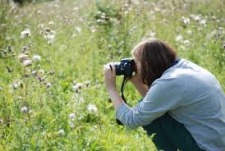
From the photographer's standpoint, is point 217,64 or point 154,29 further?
point 154,29

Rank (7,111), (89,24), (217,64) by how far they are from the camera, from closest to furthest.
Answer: (7,111) < (217,64) < (89,24)

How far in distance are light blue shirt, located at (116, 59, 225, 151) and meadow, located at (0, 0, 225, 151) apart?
0.41 metres

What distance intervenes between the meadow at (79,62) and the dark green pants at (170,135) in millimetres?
219

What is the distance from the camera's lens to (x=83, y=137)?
369 centimetres

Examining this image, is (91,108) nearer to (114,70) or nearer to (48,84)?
(48,84)

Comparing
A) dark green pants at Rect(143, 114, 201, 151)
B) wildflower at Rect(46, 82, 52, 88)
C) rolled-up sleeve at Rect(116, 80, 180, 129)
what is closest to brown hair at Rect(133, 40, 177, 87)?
rolled-up sleeve at Rect(116, 80, 180, 129)

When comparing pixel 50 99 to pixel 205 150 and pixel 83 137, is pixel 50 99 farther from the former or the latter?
pixel 205 150

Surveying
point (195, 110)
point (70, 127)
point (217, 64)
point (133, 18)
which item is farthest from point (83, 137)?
point (133, 18)

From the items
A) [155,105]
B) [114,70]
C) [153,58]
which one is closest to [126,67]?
[114,70]

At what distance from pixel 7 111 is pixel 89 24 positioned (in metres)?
3.27

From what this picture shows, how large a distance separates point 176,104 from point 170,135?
10.3 inches

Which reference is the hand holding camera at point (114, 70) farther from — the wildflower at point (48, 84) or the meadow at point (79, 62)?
the wildflower at point (48, 84)

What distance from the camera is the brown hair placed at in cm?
345

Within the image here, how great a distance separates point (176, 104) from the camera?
3.38m
